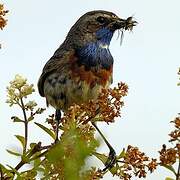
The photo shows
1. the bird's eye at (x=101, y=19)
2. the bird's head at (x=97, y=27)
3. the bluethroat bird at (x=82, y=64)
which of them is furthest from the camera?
the bird's eye at (x=101, y=19)

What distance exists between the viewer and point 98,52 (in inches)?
261

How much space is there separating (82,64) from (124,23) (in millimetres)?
819

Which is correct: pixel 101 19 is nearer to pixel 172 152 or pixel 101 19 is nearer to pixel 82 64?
pixel 82 64

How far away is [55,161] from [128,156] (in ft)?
5.43

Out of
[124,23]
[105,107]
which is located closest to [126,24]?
[124,23]

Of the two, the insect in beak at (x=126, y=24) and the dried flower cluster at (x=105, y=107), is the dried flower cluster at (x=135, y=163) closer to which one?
the dried flower cluster at (x=105, y=107)

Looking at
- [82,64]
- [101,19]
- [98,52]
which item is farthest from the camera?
[101,19]

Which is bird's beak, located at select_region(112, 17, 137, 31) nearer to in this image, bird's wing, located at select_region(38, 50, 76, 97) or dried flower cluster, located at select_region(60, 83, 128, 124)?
bird's wing, located at select_region(38, 50, 76, 97)

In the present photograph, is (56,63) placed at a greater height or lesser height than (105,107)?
greater

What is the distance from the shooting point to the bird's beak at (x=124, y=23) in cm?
648

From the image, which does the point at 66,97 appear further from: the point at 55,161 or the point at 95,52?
the point at 55,161

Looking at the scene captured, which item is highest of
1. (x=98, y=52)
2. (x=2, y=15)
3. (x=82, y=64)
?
(x=98, y=52)

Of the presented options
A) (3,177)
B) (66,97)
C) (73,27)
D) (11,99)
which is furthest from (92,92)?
(3,177)

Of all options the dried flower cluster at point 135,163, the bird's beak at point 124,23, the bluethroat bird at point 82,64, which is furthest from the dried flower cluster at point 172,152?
the bird's beak at point 124,23
